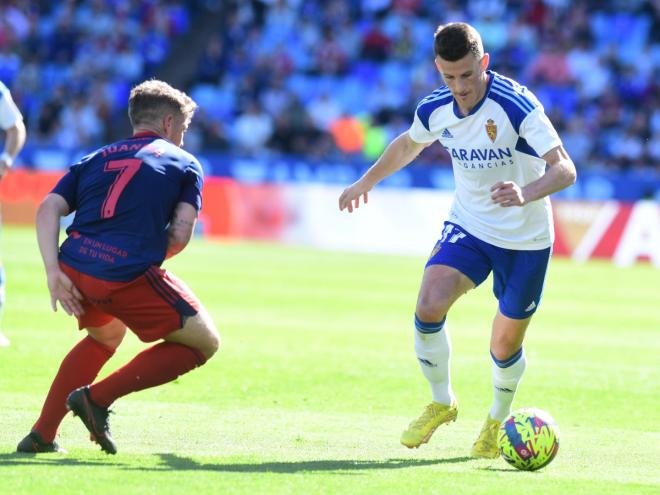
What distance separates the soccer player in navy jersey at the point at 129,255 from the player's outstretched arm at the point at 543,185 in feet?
5.61

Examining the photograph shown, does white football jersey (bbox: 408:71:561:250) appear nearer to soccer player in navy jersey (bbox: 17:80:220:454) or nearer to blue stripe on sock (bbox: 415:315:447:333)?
blue stripe on sock (bbox: 415:315:447:333)

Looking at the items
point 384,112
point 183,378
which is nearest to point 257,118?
point 384,112

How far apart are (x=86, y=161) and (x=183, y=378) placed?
3.76m

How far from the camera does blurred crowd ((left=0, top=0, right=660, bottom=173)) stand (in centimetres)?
2848

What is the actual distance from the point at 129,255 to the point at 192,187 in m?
0.53

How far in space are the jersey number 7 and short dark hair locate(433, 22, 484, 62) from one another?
1961 mm

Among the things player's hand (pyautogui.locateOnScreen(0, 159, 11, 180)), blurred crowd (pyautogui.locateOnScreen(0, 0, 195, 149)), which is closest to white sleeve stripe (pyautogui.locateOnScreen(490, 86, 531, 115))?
player's hand (pyautogui.locateOnScreen(0, 159, 11, 180))

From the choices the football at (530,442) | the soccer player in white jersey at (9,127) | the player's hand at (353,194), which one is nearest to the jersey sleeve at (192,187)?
the player's hand at (353,194)

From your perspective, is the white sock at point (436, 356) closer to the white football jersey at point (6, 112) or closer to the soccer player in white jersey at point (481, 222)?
the soccer player in white jersey at point (481, 222)

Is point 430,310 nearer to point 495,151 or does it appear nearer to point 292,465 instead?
point 495,151

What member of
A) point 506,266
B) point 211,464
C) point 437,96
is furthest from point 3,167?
point 506,266

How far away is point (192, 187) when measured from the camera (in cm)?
679

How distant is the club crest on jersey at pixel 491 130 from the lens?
24.4 feet

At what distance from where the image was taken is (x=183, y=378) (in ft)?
33.4
